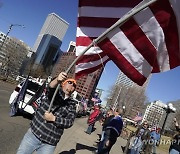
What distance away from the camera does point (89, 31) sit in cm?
486

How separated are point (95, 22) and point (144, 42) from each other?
0.76 metres

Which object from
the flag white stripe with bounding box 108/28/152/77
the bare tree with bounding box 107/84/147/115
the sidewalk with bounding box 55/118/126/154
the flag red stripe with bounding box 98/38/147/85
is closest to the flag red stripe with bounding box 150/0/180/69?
the flag white stripe with bounding box 108/28/152/77

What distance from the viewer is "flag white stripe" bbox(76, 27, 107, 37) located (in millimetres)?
4797

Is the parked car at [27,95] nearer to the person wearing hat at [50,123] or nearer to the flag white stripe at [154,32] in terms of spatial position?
the person wearing hat at [50,123]

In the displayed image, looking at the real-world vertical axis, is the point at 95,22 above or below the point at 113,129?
above

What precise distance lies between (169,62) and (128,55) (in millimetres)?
647

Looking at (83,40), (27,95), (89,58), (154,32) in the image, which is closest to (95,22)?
(83,40)

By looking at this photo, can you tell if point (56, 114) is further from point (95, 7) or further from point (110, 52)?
point (95, 7)

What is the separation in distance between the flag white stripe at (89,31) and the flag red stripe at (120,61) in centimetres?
23

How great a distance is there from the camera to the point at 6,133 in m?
10.1

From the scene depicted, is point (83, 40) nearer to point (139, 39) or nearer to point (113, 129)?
point (139, 39)

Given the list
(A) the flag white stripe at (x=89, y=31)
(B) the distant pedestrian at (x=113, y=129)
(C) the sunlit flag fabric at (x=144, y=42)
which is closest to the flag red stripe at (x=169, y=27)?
(C) the sunlit flag fabric at (x=144, y=42)

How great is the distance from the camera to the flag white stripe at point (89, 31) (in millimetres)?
4797

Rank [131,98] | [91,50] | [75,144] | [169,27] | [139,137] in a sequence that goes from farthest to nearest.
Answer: [131,98] → [139,137] → [75,144] → [91,50] → [169,27]
